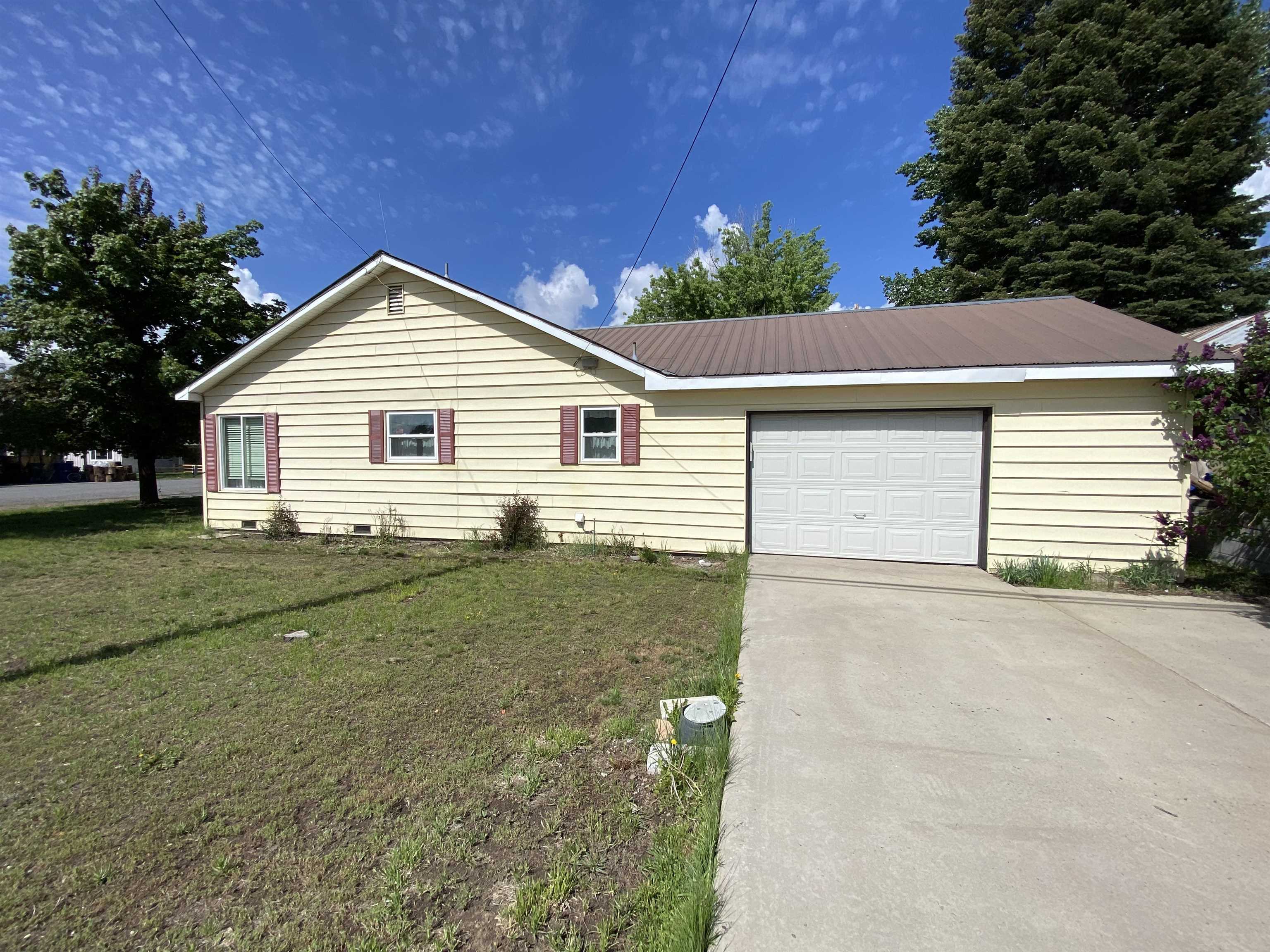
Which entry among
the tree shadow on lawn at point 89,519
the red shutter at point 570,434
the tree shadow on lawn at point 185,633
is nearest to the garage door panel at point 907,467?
the red shutter at point 570,434

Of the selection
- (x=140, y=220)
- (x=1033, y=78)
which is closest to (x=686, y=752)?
(x=140, y=220)

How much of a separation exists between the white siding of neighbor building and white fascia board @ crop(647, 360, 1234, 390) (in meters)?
0.27

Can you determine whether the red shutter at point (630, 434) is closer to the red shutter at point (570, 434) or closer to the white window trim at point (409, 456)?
the red shutter at point (570, 434)

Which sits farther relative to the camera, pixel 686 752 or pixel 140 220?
pixel 140 220

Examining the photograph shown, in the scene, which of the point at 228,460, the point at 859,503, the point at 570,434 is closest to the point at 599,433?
the point at 570,434

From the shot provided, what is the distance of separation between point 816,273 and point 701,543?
1951 cm

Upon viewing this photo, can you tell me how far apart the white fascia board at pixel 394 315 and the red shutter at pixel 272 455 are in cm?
113

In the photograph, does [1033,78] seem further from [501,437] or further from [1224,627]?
[501,437]

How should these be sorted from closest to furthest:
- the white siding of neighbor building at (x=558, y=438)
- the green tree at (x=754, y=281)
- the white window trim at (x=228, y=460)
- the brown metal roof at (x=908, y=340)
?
the white siding of neighbor building at (x=558, y=438)
the brown metal roof at (x=908, y=340)
the white window trim at (x=228, y=460)
the green tree at (x=754, y=281)

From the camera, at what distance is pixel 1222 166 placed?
13.3 metres

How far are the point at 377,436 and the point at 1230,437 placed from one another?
11.3 m

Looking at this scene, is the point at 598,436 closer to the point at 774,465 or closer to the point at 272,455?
the point at 774,465

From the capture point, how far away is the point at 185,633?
14.3 feet

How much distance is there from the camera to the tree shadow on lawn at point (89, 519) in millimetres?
9641
